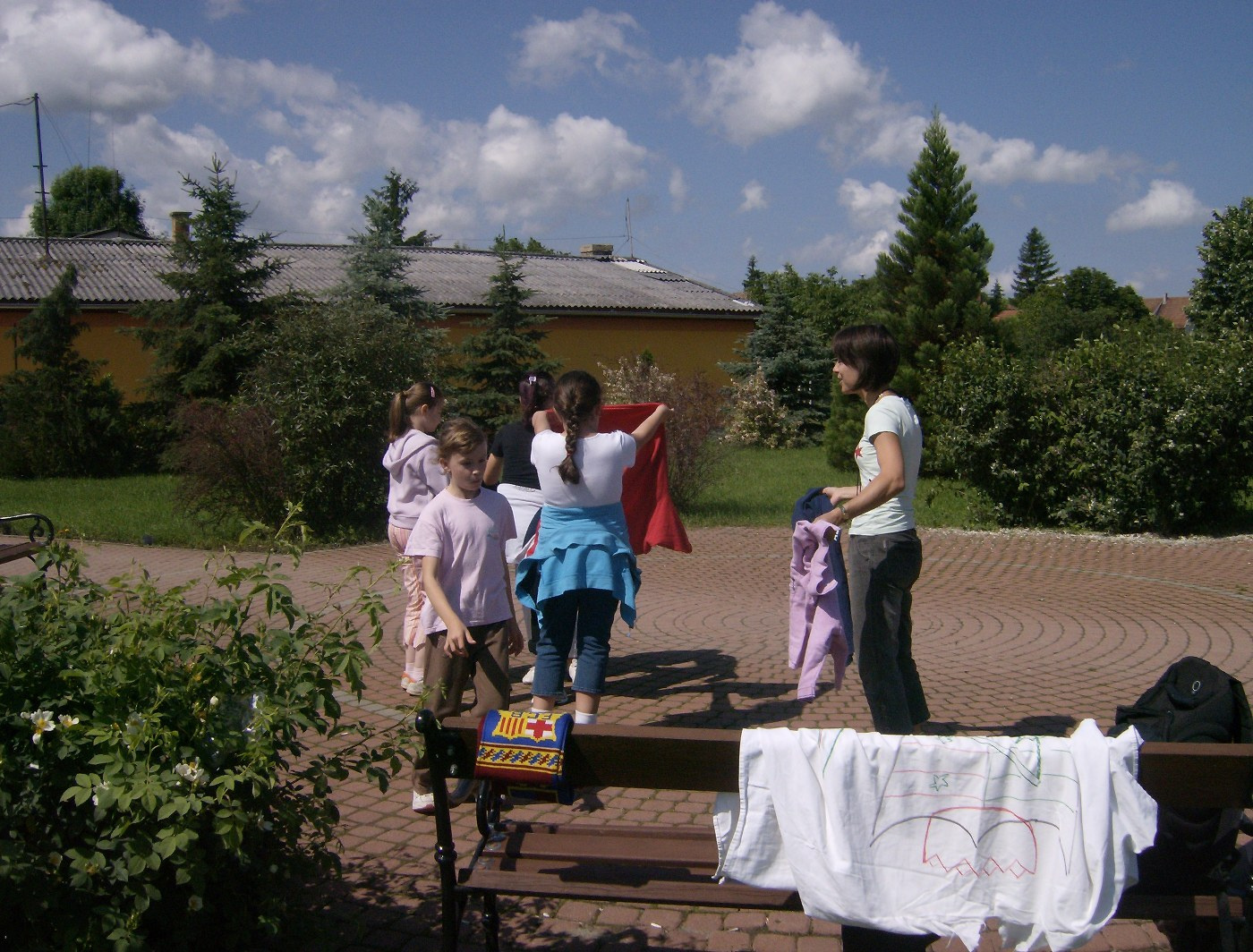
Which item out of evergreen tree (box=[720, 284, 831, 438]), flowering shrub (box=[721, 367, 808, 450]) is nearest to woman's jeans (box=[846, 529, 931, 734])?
flowering shrub (box=[721, 367, 808, 450])

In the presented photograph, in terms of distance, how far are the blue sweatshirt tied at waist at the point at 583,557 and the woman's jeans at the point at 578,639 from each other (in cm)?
5

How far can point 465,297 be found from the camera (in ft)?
112

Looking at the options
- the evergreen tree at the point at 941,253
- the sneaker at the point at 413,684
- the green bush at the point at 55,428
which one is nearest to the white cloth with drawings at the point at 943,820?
the sneaker at the point at 413,684

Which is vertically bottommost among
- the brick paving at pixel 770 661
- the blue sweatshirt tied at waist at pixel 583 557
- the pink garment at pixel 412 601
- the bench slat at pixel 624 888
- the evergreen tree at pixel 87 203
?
the brick paving at pixel 770 661

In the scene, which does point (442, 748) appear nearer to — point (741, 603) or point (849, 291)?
point (741, 603)

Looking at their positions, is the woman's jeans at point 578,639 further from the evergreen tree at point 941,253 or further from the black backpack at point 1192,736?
the evergreen tree at point 941,253

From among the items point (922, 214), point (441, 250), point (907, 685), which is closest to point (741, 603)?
point (907, 685)

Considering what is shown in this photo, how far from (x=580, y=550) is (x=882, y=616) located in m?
1.29

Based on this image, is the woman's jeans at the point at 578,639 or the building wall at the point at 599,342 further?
the building wall at the point at 599,342

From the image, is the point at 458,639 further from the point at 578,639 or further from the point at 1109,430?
the point at 1109,430

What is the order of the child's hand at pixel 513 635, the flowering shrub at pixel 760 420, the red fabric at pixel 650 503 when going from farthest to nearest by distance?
1. the flowering shrub at pixel 760 420
2. the red fabric at pixel 650 503
3. the child's hand at pixel 513 635

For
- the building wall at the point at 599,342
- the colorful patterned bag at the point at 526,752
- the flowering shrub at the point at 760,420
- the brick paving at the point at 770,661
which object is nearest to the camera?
the colorful patterned bag at the point at 526,752

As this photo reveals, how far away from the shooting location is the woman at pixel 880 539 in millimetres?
4398

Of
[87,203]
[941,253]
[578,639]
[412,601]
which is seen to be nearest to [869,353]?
[578,639]
